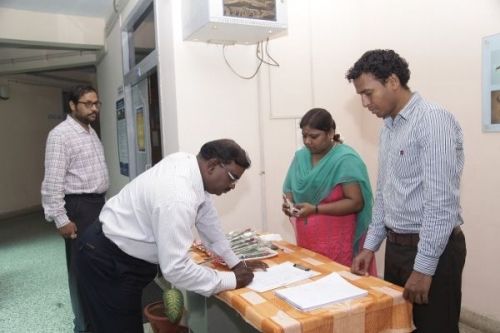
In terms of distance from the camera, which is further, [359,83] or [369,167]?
[369,167]

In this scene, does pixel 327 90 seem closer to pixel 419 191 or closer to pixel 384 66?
pixel 384 66

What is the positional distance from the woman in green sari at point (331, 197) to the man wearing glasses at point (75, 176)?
1.22 m

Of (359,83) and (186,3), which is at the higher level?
(186,3)

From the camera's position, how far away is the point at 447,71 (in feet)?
7.63

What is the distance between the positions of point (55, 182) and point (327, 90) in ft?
5.86

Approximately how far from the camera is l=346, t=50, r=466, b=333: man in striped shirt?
1220 mm

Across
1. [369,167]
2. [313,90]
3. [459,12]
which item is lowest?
[369,167]

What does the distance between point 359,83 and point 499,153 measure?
117cm

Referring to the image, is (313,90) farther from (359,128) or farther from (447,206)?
(447,206)

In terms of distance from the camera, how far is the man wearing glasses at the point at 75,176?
2.25 metres

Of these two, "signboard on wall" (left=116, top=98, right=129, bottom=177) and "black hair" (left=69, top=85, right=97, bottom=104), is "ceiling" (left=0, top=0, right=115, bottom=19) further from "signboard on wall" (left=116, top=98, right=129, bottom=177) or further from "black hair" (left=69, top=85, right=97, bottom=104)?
"black hair" (left=69, top=85, right=97, bottom=104)

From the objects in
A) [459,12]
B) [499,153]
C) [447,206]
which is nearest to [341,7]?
[459,12]

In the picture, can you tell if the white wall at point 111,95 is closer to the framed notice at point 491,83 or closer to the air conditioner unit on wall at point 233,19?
the air conditioner unit on wall at point 233,19

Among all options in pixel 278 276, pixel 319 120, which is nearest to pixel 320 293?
pixel 278 276
